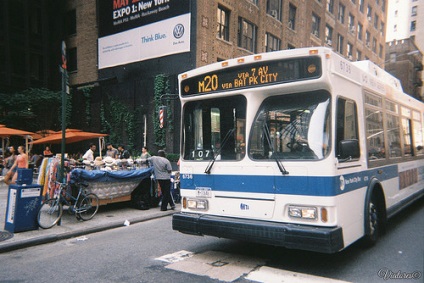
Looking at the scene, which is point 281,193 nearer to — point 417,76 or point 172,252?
point 172,252

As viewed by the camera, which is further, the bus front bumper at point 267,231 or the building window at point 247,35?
the building window at point 247,35

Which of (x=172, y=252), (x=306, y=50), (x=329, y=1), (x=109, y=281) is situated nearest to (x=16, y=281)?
(x=109, y=281)

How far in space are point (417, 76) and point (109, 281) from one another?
65294mm

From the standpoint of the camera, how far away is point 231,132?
17.2 feet

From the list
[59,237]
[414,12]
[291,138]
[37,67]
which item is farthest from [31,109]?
[414,12]

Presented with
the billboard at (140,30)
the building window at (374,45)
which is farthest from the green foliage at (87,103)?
the building window at (374,45)

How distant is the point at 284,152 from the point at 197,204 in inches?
65.9

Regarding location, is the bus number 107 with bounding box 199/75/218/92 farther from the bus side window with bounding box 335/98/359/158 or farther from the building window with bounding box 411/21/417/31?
the building window with bounding box 411/21/417/31

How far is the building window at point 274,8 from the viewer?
81.6 feet

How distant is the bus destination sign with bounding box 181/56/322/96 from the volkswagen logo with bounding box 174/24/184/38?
14783 millimetres

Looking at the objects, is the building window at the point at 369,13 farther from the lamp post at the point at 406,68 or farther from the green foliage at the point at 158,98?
the green foliage at the point at 158,98

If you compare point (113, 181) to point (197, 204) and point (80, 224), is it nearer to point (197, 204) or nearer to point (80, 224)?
point (80, 224)

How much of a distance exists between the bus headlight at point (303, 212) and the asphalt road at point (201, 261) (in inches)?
32.5

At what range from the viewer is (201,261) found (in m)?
5.25
